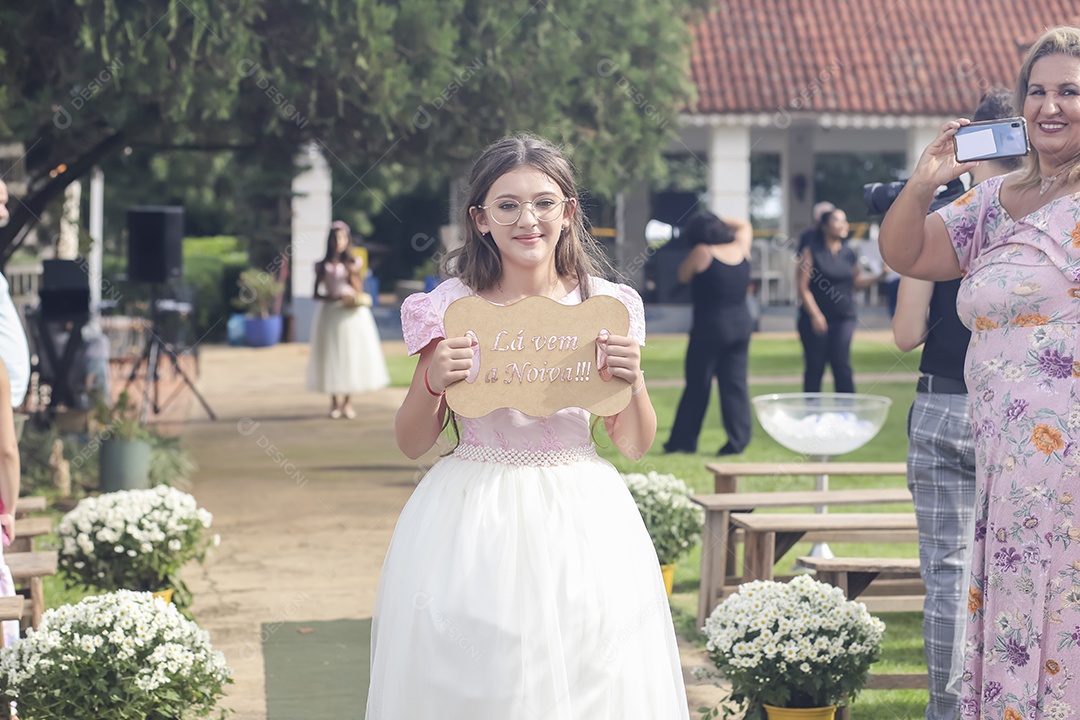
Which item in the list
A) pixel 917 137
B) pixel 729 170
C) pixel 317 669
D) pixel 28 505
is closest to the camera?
pixel 317 669

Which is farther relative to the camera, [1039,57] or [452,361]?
[1039,57]

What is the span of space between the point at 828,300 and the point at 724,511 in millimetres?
5631

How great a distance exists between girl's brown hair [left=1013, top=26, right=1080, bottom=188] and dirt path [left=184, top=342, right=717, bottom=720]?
8.58ft

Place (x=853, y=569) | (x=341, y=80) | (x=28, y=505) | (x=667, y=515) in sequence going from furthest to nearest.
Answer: (x=341, y=80) < (x=667, y=515) < (x=28, y=505) < (x=853, y=569)

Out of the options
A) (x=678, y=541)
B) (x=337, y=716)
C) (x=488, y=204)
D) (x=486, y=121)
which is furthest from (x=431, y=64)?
(x=488, y=204)

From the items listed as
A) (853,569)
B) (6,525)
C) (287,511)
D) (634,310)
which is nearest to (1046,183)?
(634,310)

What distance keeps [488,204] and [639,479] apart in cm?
335

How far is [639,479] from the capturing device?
21.1 feet

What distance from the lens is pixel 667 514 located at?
20.9ft

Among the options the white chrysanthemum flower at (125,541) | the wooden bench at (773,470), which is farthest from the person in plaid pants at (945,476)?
the white chrysanthemum flower at (125,541)

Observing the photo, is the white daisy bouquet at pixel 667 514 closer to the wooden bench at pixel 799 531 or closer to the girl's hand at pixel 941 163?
the wooden bench at pixel 799 531

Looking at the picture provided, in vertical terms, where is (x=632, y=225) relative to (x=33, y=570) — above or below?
above

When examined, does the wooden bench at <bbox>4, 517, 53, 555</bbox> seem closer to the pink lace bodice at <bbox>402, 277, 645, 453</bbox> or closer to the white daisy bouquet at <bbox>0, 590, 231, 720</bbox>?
the white daisy bouquet at <bbox>0, 590, 231, 720</bbox>

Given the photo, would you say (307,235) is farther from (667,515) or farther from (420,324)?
(420,324)
